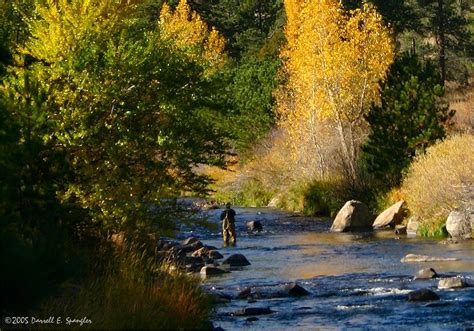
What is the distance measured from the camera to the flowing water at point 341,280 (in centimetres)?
1878

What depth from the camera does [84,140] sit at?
18438 millimetres

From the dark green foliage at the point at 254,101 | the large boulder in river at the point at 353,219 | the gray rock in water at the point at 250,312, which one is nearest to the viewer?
the gray rock in water at the point at 250,312

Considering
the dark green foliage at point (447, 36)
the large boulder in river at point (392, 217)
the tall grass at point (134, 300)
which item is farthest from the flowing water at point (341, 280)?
the dark green foliage at point (447, 36)

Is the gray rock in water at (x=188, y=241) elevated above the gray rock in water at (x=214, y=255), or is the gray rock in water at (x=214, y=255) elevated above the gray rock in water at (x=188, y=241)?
the gray rock in water at (x=188, y=241)

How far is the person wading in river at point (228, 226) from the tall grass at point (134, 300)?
1646cm

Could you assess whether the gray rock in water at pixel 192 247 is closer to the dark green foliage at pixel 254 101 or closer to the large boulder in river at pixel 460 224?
the large boulder in river at pixel 460 224

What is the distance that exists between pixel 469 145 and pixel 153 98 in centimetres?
1715

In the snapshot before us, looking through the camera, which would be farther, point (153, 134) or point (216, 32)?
point (216, 32)

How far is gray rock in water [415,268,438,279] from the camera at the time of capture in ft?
77.2

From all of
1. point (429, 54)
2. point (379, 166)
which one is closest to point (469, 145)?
point (379, 166)

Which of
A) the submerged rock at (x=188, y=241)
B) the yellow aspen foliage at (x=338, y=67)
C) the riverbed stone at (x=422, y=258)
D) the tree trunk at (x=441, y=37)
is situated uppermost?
the tree trunk at (x=441, y=37)

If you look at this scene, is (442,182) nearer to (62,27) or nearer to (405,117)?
(405,117)

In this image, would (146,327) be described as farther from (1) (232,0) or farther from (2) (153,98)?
(1) (232,0)

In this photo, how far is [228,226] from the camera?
34.0 m
